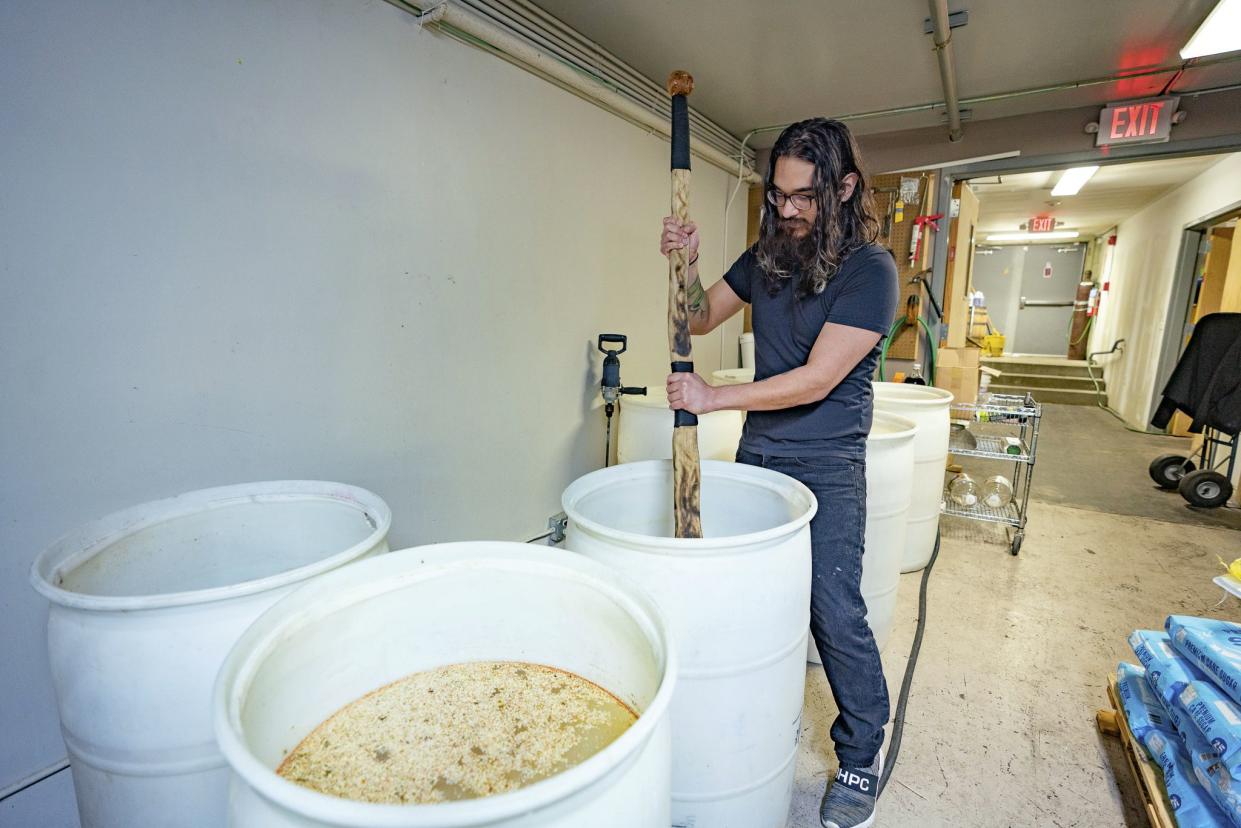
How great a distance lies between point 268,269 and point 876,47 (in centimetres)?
257

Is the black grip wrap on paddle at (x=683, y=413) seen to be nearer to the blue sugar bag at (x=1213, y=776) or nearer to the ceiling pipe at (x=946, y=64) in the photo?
the blue sugar bag at (x=1213, y=776)

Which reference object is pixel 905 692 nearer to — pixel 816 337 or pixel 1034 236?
pixel 816 337

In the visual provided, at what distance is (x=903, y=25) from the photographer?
2234mm

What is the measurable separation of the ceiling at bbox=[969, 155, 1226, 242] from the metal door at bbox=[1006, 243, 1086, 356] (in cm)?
159

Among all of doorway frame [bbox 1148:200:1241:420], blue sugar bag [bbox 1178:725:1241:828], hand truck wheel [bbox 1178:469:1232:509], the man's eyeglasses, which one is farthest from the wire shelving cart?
doorway frame [bbox 1148:200:1241:420]

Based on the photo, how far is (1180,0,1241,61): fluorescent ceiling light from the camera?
2.06m

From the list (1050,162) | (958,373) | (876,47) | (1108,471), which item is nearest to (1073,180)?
(1050,162)

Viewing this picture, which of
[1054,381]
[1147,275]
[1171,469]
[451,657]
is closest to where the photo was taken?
[451,657]

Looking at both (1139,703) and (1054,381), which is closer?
(1139,703)

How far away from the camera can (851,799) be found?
129cm

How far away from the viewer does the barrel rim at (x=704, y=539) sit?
0.93m

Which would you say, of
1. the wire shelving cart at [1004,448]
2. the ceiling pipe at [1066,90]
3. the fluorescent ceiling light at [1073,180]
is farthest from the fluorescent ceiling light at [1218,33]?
the fluorescent ceiling light at [1073,180]

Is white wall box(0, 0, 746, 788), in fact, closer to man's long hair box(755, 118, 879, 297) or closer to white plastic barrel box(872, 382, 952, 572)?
man's long hair box(755, 118, 879, 297)

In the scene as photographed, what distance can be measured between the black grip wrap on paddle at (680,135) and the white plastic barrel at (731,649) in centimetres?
75
